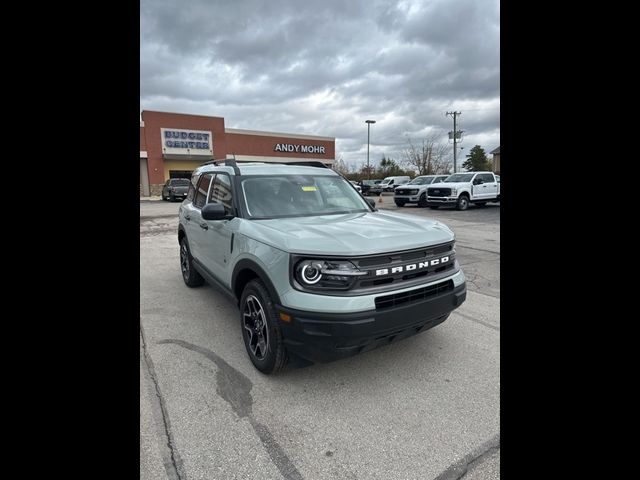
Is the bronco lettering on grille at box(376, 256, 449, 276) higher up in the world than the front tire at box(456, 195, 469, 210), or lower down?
lower down

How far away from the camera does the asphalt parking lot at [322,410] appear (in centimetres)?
210

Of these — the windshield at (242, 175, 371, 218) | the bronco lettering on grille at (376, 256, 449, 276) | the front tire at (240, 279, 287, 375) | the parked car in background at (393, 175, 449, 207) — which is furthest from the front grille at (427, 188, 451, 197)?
the front tire at (240, 279, 287, 375)

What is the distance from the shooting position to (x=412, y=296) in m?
2.76

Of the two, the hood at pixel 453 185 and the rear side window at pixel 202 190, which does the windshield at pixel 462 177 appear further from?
the rear side window at pixel 202 190

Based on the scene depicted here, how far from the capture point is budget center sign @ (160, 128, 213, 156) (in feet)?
117

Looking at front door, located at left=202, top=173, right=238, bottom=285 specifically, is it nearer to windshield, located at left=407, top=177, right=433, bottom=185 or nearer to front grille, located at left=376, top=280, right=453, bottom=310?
front grille, located at left=376, top=280, right=453, bottom=310

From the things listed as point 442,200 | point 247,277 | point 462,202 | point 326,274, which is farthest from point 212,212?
point 462,202

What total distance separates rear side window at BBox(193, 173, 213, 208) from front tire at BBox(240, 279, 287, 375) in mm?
2069

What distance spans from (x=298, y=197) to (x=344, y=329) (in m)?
1.89
